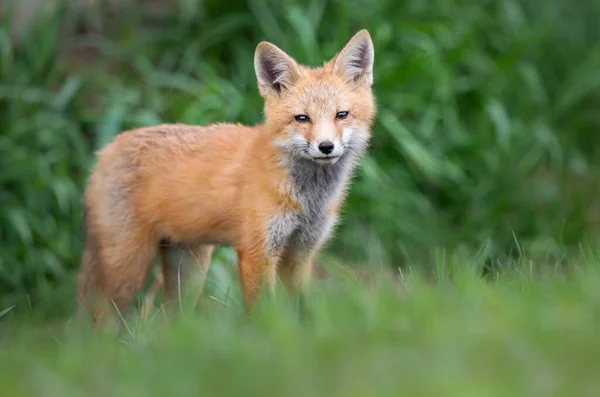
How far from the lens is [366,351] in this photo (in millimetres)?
2795

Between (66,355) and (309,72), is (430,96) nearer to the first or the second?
(309,72)

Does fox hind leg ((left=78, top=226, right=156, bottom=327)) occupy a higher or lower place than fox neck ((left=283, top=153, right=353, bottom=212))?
lower

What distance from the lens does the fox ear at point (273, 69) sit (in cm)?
477

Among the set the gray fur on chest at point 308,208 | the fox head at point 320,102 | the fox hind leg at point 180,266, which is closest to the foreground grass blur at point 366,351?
the gray fur on chest at point 308,208

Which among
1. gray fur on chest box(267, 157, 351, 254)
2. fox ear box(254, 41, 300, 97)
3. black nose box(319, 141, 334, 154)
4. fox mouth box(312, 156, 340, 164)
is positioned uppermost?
fox ear box(254, 41, 300, 97)

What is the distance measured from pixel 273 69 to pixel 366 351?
2.39 metres

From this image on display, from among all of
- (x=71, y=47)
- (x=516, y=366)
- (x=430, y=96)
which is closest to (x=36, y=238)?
(x=71, y=47)

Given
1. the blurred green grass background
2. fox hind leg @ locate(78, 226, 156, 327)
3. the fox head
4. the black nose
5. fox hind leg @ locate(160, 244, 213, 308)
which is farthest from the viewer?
the blurred green grass background

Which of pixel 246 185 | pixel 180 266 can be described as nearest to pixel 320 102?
pixel 246 185

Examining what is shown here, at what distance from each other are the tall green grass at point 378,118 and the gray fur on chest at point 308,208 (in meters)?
1.97

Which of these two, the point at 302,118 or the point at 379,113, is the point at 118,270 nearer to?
the point at 302,118

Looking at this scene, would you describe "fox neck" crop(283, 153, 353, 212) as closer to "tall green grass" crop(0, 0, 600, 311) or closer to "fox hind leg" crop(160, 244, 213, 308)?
"fox hind leg" crop(160, 244, 213, 308)

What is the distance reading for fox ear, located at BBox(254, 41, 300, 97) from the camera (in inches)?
188

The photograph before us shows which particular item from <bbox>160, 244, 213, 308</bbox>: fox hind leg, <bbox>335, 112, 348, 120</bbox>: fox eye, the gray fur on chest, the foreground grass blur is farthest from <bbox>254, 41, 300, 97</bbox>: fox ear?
the foreground grass blur
